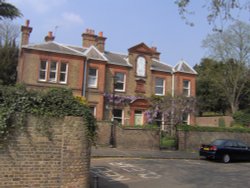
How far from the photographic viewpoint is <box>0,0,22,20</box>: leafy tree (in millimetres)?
19094

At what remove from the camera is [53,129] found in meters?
9.04

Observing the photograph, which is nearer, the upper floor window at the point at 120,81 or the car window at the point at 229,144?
the car window at the point at 229,144

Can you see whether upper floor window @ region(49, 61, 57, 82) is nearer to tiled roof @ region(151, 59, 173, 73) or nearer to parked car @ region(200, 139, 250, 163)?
tiled roof @ region(151, 59, 173, 73)

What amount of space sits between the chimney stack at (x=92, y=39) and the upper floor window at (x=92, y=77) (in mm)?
3821

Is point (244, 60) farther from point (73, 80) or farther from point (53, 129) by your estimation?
point (53, 129)

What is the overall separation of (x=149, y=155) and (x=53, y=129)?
1378 cm

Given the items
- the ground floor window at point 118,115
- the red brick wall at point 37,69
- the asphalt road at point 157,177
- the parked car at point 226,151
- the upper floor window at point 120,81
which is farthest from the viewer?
the upper floor window at point 120,81

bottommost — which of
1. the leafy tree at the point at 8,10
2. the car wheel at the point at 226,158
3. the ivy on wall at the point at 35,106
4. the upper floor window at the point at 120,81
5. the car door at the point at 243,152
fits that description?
the car wheel at the point at 226,158

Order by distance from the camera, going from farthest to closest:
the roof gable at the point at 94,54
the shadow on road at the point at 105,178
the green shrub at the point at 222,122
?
1. the green shrub at the point at 222,122
2. the roof gable at the point at 94,54
3. the shadow on road at the point at 105,178

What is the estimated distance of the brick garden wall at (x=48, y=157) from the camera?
329 inches

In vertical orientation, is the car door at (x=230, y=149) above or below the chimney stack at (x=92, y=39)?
Result: below

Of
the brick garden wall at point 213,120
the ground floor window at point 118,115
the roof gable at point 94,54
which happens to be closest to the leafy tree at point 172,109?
the ground floor window at point 118,115

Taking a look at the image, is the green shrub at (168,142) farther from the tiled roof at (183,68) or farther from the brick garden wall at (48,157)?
the brick garden wall at (48,157)

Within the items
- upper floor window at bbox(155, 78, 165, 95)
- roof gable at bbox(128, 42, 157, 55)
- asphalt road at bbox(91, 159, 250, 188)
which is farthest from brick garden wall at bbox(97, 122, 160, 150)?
roof gable at bbox(128, 42, 157, 55)
